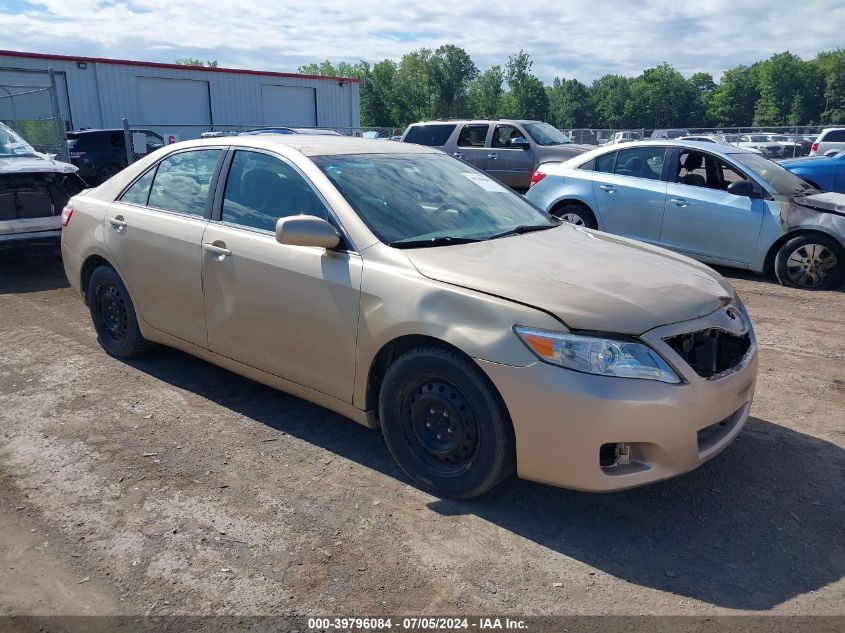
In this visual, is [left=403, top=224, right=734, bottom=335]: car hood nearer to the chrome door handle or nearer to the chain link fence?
the chrome door handle

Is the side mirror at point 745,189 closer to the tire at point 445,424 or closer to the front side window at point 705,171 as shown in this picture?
the front side window at point 705,171

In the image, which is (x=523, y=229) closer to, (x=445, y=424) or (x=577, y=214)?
(x=445, y=424)

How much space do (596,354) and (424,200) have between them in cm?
155

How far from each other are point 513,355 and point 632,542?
0.98 metres

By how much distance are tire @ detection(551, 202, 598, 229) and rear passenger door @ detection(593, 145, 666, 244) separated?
0.23 meters

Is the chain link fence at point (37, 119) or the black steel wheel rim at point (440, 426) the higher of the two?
the chain link fence at point (37, 119)

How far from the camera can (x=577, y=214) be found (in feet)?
30.2

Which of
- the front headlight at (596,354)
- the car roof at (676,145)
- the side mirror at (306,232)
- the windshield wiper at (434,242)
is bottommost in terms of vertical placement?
the front headlight at (596,354)

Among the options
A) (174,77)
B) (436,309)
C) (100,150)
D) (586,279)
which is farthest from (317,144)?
(174,77)

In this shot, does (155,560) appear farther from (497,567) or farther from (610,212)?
(610,212)

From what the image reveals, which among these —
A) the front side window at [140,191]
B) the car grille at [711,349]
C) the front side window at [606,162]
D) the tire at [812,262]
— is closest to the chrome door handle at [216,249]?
the front side window at [140,191]

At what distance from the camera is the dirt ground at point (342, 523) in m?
2.79

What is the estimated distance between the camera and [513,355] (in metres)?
3.03

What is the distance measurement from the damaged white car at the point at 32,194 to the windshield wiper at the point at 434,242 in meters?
6.52
